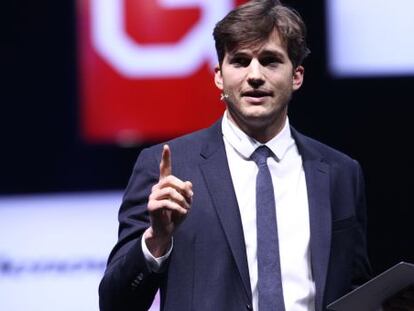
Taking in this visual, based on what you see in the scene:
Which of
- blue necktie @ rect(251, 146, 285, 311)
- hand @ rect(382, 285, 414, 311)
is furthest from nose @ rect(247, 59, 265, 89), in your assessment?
hand @ rect(382, 285, 414, 311)

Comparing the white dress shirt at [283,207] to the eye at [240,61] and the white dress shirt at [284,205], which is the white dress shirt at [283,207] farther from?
the eye at [240,61]

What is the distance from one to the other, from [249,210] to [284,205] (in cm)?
10

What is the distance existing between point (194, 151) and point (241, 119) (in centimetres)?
15

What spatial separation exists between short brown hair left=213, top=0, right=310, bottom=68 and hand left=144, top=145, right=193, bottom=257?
45cm

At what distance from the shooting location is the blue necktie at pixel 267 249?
7.00 feet

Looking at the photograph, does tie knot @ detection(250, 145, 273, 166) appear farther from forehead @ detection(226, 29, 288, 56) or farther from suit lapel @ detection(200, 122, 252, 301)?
forehead @ detection(226, 29, 288, 56)

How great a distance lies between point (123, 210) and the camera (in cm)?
227

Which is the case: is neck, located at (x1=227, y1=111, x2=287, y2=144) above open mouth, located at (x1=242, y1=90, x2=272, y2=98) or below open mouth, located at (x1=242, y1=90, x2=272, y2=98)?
below

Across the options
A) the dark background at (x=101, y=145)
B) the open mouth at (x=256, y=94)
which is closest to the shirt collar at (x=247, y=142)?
the open mouth at (x=256, y=94)

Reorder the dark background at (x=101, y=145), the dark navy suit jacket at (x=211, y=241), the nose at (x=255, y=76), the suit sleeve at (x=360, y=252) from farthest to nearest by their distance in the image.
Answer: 1. the dark background at (x=101, y=145)
2. the suit sleeve at (x=360, y=252)
3. the nose at (x=255, y=76)
4. the dark navy suit jacket at (x=211, y=241)

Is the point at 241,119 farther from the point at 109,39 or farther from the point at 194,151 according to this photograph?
the point at 109,39

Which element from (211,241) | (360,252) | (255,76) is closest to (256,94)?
(255,76)

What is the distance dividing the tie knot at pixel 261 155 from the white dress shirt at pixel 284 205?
0.01 m

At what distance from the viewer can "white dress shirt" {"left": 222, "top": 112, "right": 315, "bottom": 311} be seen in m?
2.18
